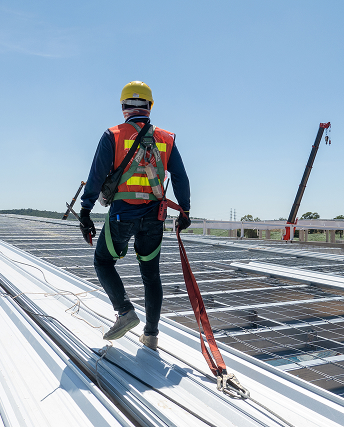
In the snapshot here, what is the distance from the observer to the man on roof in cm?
241

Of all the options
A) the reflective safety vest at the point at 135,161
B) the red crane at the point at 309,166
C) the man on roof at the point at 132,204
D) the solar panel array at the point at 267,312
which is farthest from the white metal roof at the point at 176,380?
the red crane at the point at 309,166

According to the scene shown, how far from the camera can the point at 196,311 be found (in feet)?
7.86

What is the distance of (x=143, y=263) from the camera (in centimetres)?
251

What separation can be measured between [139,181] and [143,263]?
0.55m

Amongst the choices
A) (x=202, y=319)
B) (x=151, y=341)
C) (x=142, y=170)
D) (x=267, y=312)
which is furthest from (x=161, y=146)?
(x=267, y=312)

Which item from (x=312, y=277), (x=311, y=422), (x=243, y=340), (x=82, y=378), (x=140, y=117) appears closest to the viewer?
(x=311, y=422)

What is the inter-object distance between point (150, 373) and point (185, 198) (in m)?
1.21

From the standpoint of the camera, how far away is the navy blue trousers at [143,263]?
8.06ft

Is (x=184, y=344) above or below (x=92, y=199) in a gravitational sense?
below

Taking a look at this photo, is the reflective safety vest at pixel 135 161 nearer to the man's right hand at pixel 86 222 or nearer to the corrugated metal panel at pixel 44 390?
the man's right hand at pixel 86 222

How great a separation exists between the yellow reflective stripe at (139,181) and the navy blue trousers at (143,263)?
0.60 feet

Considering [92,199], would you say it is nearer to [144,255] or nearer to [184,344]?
[144,255]

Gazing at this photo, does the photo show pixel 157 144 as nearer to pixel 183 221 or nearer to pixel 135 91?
pixel 135 91

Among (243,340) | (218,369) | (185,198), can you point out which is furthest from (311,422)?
(185,198)
